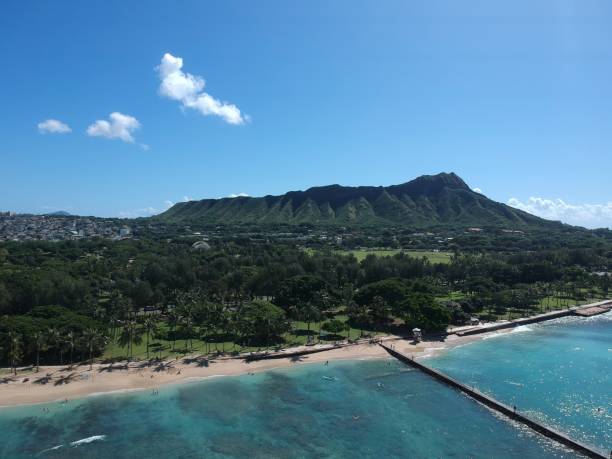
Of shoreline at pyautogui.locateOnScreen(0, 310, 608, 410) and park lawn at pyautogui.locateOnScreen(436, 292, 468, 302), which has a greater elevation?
park lawn at pyautogui.locateOnScreen(436, 292, 468, 302)

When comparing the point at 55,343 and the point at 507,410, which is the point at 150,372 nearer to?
the point at 55,343

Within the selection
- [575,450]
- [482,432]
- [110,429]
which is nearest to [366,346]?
[482,432]

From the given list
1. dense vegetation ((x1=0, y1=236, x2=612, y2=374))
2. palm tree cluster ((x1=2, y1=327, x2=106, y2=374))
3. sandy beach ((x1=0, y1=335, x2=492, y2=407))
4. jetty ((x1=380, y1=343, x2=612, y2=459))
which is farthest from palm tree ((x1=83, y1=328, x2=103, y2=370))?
jetty ((x1=380, y1=343, x2=612, y2=459))

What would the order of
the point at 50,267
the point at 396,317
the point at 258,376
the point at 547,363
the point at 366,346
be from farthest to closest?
the point at 50,267 → the point at 396,317 → the point at 366,346 → the point at 547,363 → the point at 258,376

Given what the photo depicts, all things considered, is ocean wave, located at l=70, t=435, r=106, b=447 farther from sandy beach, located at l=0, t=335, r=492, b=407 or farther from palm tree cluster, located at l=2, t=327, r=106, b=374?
palm tree cluster, located at l=2, t=327, r=106, b=374

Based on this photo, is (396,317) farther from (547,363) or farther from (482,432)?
(482,432)
